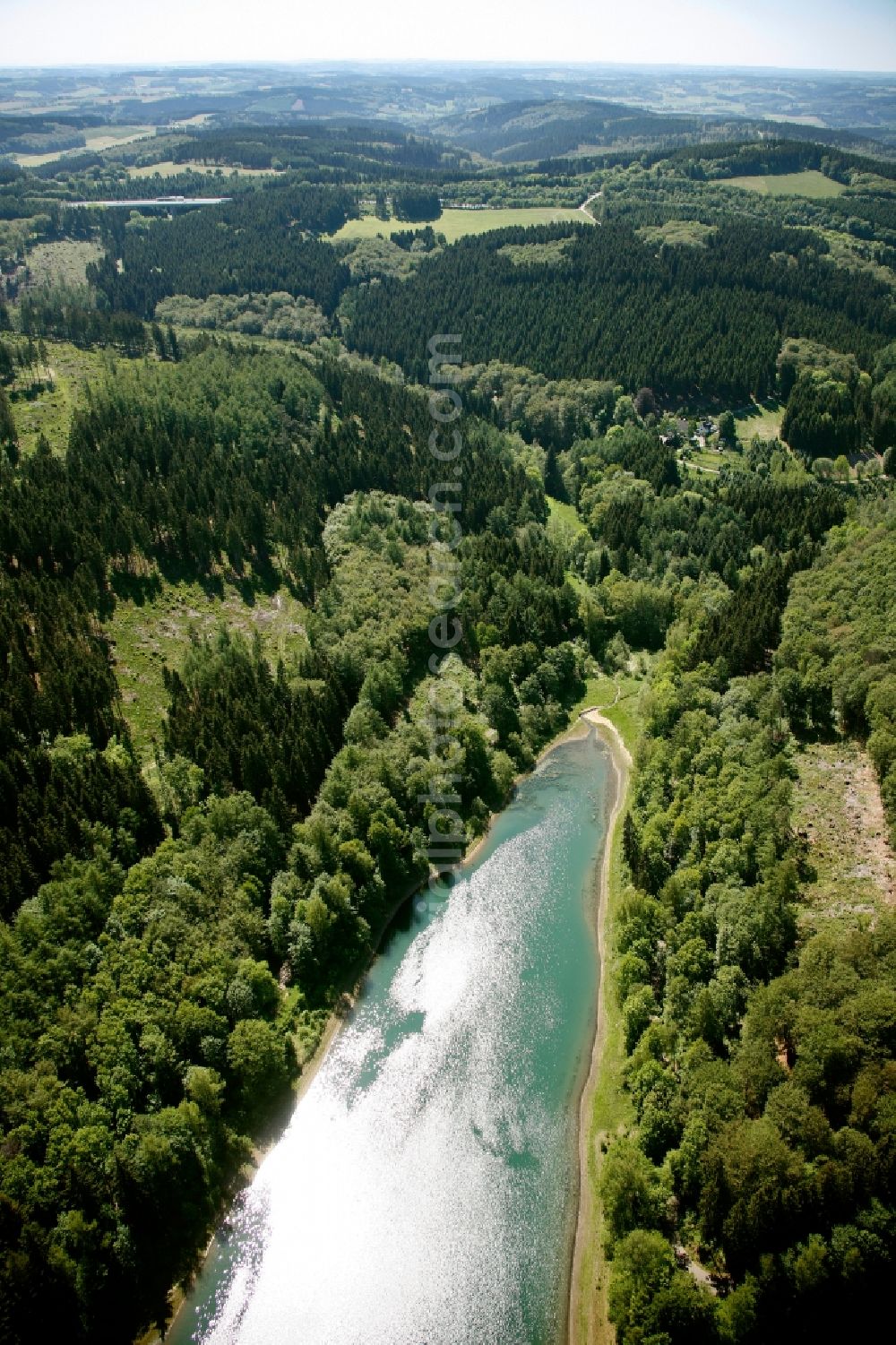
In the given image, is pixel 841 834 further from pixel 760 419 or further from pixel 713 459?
pixel 760 419

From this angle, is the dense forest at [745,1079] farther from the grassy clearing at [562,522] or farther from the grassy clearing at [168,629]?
the grassy clearing at [562,522]

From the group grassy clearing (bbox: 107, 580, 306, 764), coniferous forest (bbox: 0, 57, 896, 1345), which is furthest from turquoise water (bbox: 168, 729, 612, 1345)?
grassy clearing (bbox: 107, 580, 306, 764)

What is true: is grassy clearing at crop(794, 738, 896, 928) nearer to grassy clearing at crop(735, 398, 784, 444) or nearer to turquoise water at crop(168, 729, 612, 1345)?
turquoise water at crop(168, 729, 612, 1345)

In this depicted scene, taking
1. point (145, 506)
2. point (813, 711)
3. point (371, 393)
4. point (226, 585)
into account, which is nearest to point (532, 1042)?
point (813, 711)

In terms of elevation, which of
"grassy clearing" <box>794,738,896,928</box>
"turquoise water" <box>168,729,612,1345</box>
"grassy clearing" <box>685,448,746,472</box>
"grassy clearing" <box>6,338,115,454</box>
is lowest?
"turquoise water" <box>168,729,612,1345</box>

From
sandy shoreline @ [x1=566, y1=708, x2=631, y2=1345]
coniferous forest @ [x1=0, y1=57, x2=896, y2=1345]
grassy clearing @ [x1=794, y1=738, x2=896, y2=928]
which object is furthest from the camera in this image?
grassy clearing @ [x1=794, y1=738, x2=896, y2=928]

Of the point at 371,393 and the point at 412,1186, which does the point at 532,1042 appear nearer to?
the point at 412,1186
